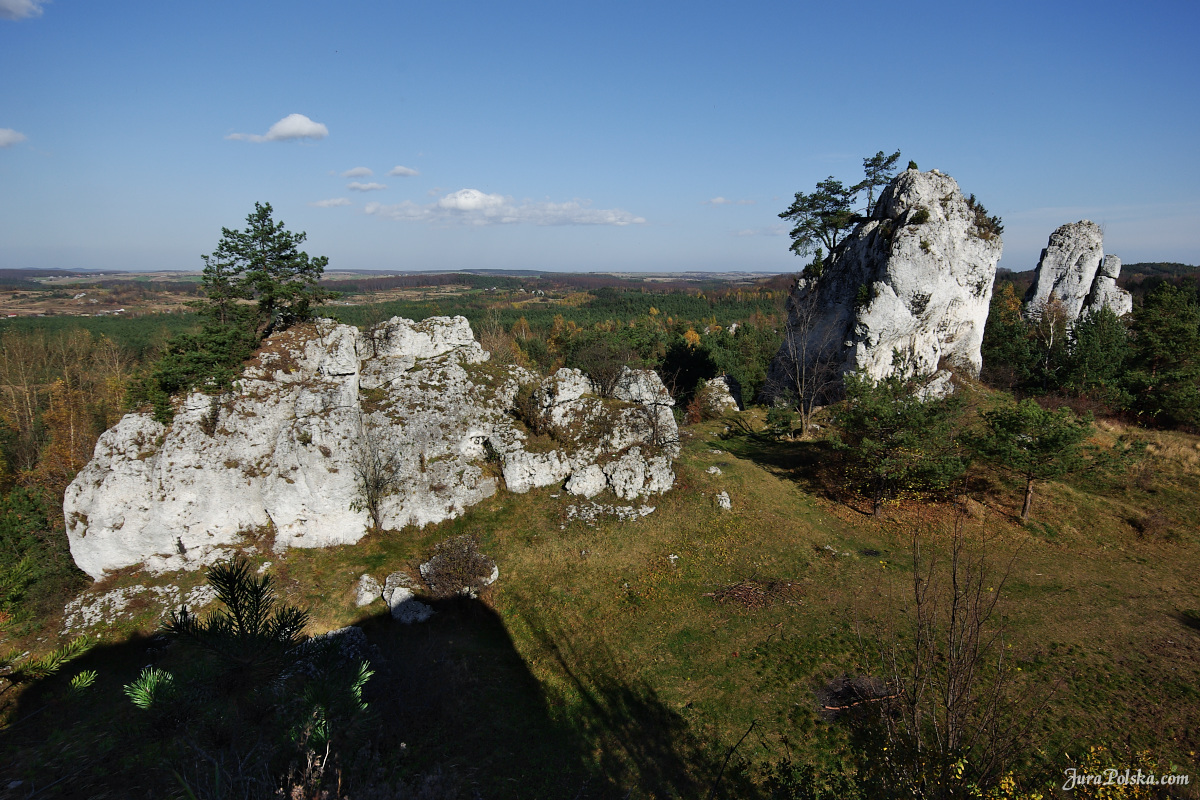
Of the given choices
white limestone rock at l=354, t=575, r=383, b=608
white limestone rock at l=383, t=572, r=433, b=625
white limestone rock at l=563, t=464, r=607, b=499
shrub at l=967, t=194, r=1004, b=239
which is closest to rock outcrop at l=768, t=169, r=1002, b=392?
shrub at l=967, t=194, r=1004, b=239

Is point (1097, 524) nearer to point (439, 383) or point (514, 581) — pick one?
point (514, 581)

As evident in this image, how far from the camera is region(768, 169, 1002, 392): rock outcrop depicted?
27203mm

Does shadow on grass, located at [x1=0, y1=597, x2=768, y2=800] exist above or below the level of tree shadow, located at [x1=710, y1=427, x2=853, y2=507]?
below

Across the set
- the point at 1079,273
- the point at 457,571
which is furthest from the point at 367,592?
the point at 1079,273

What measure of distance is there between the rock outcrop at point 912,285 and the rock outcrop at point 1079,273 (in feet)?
52.6

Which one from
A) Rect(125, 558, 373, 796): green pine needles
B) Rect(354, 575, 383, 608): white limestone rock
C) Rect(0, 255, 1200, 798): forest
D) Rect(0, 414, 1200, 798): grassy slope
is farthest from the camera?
Rect(354, 575, 383, 608): white limestone rock

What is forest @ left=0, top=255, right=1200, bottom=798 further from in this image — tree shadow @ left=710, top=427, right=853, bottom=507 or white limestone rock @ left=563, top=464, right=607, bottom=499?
white limestone rock @ left=563, top=464, right=607, bottom=499

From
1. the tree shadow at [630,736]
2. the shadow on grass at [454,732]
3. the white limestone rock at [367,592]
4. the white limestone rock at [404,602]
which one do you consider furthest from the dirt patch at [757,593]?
the white limestone rock at [367,592]

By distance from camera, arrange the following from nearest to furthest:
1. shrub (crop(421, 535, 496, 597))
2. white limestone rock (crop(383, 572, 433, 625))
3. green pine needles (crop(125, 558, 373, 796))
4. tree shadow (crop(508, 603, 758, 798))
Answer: green pine needles (crop(125, 558, 373, 796)), tree shadow (crop(508, 603, 758, 798)), white limestone rock (crop(383, 572, 433, 625)), shrub (crop(421, 535, 496, 597))

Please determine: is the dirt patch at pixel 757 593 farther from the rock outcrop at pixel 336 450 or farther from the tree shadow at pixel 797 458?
the tree shadow at pixel 797 458

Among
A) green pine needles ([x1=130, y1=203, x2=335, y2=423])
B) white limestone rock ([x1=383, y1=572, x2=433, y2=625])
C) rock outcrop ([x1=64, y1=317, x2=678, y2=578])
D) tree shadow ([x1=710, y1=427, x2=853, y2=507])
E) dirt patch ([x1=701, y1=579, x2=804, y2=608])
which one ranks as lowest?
white limestone rock ([x1=383, y1=572, x2=433, y2=625])

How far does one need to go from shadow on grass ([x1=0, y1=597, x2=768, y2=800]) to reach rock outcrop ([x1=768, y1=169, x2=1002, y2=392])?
2066cm

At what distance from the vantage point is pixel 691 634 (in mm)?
13320

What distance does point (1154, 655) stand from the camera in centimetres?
1151
